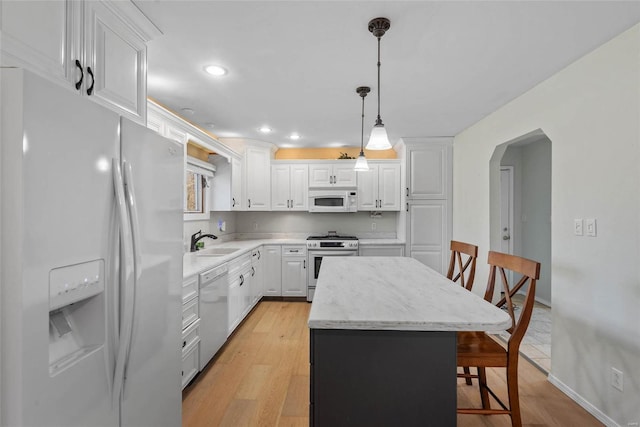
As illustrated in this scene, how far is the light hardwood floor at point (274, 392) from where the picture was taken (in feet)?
6.00

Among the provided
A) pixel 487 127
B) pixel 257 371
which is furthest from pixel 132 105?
pixel 487 127

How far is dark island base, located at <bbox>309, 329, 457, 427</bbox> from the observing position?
1.14 meters

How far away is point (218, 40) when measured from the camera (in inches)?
71.0

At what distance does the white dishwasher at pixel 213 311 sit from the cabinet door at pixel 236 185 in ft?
4.86

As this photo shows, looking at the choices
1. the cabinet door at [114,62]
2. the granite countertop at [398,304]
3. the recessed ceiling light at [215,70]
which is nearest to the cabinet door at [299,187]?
the recessed ceiling light at [215,70]

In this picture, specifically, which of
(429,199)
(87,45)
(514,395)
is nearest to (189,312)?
(87,45)

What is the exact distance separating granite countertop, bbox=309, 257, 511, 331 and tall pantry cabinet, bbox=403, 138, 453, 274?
227cm

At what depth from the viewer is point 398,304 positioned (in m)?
1.29

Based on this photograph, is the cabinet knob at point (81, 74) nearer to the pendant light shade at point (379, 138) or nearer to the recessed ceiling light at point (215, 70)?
the recessed ceiling light at point (215, 70)

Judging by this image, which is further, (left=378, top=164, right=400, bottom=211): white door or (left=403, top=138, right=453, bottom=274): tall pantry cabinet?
(left=378, top=164, right=400, bottom=211): white door

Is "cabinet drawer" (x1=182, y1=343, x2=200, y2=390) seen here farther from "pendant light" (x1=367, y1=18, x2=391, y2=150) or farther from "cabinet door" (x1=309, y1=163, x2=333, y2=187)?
"cabinet door" (x1=309, y1=163, x2=333, y2=187)

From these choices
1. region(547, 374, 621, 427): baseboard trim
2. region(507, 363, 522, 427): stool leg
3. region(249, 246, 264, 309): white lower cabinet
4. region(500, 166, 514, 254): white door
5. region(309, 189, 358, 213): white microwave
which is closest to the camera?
region(507, 363, 522, 427): stool leg

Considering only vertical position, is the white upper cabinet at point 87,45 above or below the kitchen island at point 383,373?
above

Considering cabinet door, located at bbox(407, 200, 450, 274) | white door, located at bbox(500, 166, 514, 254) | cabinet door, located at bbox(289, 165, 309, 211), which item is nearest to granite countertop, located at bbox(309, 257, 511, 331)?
cabinet door, located at bbox(407, 200, 450, 274)
